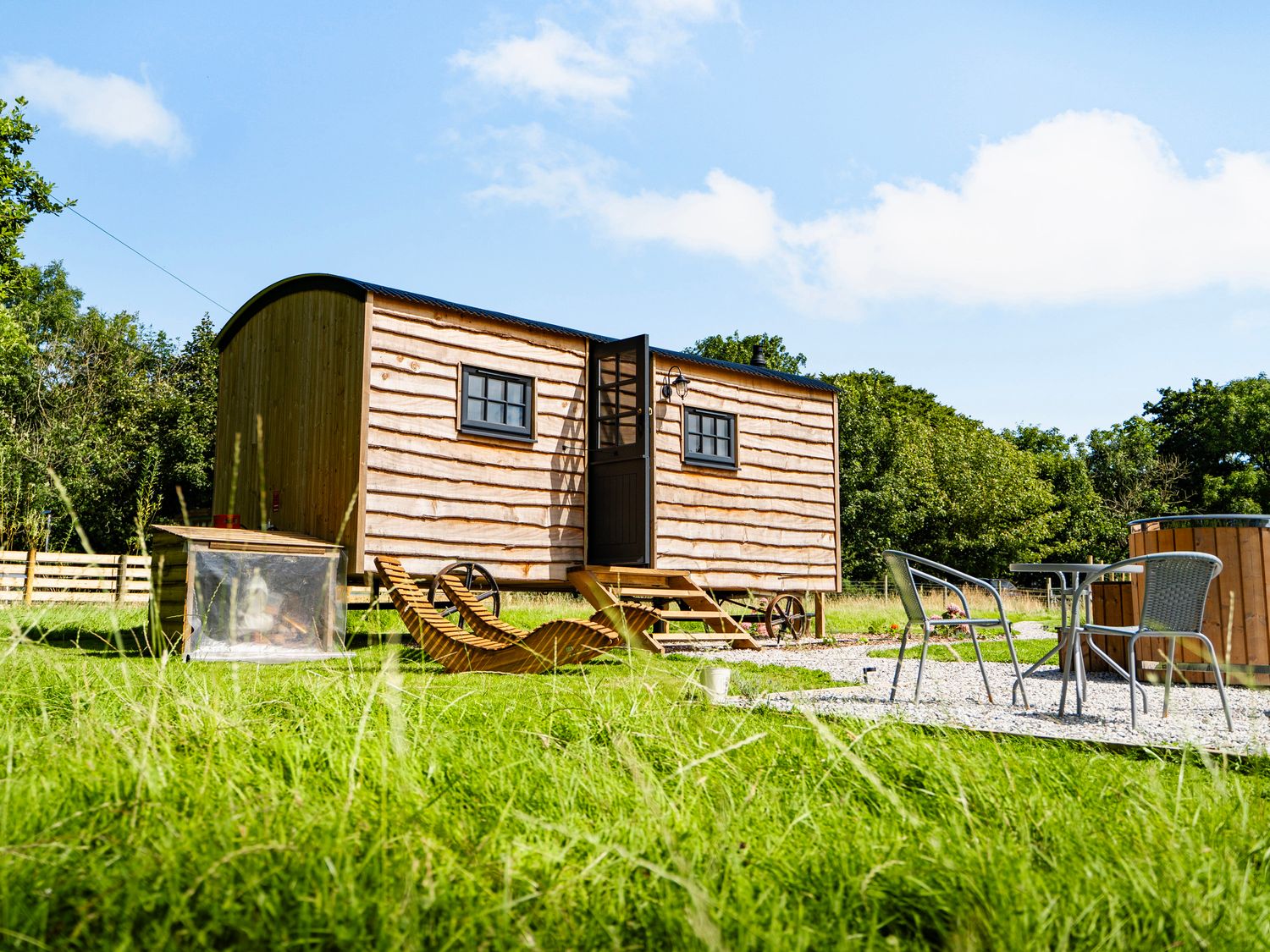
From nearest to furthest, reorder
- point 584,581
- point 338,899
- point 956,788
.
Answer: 1. point 338,899
2. point 956,788
3. point 584,581

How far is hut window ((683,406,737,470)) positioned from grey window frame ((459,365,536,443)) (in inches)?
81.2

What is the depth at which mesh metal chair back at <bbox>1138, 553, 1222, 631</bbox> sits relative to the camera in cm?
418

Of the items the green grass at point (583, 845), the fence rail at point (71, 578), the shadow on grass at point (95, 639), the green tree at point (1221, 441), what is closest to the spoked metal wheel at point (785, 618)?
the fence rail at point (71, 578)

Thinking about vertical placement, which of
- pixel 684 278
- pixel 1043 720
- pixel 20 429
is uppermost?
pixel 684 278

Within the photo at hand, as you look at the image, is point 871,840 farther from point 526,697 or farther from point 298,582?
point 298,582

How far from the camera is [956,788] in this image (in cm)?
233

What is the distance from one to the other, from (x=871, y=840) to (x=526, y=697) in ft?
9.62

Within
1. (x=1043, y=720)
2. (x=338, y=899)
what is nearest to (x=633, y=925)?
(x=338, y=899)

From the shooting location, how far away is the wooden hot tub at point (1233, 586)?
20.5 feet

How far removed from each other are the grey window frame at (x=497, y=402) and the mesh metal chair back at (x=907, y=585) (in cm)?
556

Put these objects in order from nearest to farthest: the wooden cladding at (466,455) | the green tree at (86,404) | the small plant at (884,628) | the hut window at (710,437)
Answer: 1. the wooden cladding at (466,455)
2. the hut window at (710,437)
3. the small plant at (884,628)
4. the green tree at (86,404)

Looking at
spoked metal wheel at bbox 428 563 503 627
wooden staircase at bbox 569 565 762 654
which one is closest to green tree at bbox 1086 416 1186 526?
wooden staircase at bbox 569 565 762 654

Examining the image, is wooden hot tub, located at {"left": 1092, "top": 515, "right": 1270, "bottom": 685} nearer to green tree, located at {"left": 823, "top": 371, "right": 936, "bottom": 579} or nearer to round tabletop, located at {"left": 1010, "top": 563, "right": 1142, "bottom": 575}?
round tabletop, located at {"left": 1010, "top": 563, "right": 1142, "bottom": 575}

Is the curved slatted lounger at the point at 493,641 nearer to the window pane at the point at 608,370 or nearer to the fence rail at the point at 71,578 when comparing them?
the window pane at the point at 608,370
